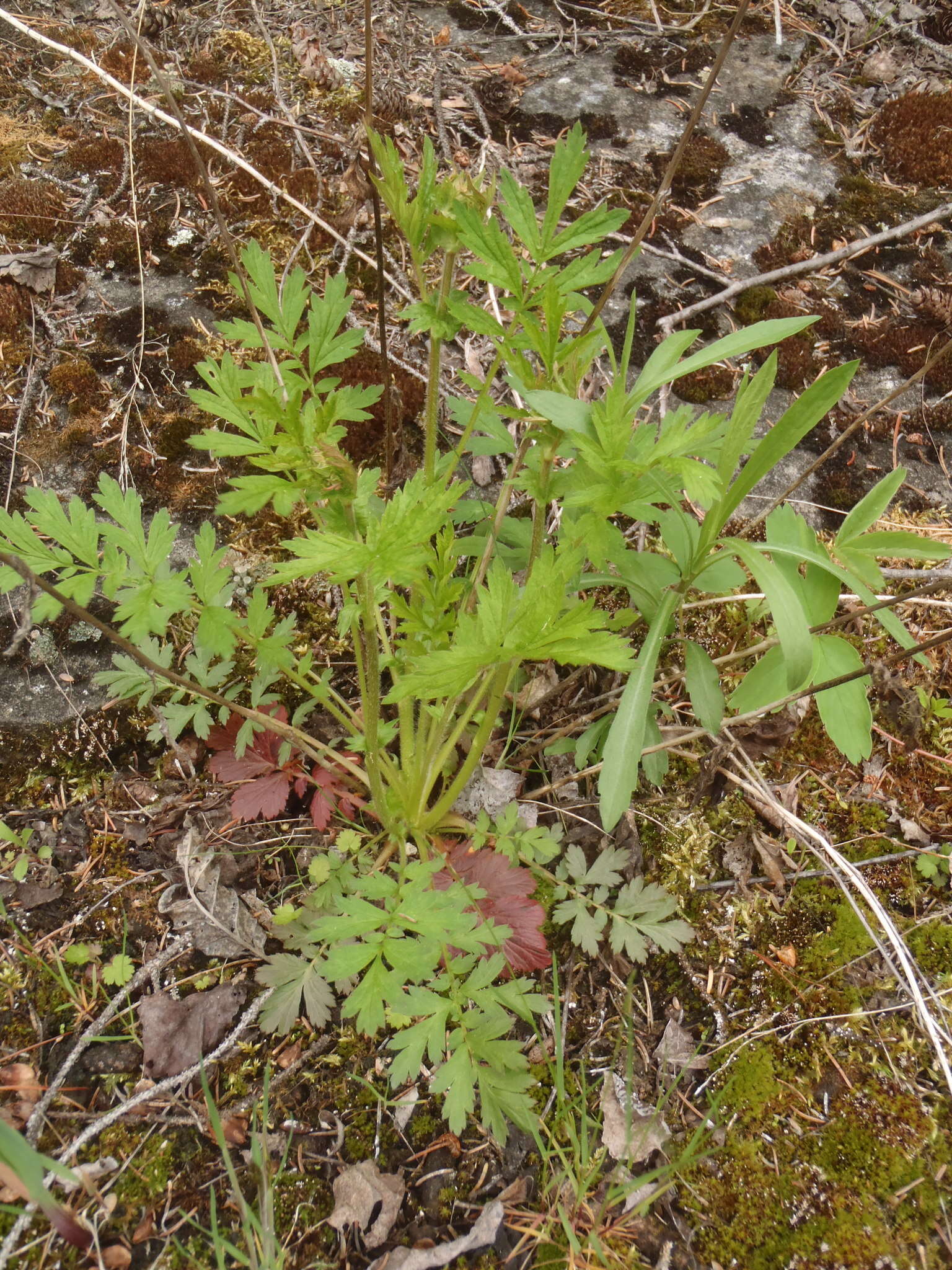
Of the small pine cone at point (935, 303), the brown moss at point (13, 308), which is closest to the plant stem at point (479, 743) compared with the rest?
the brown moss at point (13, 308)

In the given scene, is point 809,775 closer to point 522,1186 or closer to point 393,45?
point 522,1186

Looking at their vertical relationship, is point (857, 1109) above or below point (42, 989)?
above

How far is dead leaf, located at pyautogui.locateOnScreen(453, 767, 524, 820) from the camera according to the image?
2371 millimetres

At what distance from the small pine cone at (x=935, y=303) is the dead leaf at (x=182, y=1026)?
3447mm

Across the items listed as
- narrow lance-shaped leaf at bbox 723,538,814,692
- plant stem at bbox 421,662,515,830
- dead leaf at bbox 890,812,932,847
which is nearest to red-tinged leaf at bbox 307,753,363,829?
plant stem at bbox 421,662,515,830

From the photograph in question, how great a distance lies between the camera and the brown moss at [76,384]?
2768mm

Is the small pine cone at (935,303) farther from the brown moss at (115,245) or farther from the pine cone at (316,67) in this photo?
the brown moss at (115,245)

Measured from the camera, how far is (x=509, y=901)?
2.00 m

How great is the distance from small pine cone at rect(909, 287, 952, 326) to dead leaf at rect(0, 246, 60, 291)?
338 cm

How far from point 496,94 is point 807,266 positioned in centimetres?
174

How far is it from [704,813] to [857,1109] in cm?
78

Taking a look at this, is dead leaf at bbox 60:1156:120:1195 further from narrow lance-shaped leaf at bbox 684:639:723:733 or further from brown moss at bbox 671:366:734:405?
brown moss at bbox 671:366:734:405

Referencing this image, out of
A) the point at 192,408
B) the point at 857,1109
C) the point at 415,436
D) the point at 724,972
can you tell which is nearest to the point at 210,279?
the point at 192,408

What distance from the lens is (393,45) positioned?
3771 millimetres
